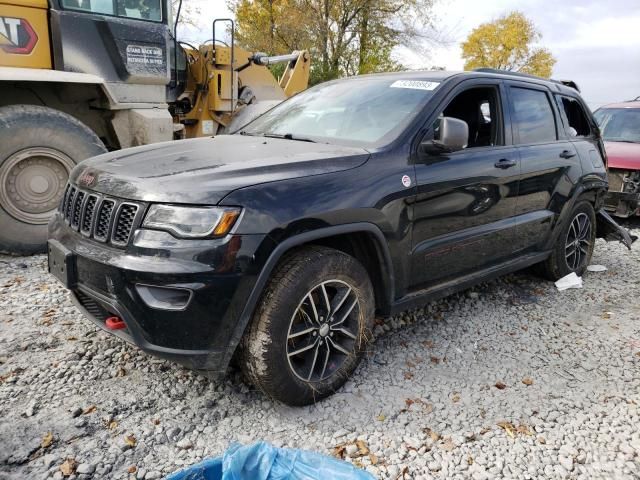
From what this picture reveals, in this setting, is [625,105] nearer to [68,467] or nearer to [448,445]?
[448,445]

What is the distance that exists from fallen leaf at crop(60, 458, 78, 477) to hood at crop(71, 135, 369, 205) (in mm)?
1218

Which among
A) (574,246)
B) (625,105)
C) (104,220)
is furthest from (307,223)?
(625,105)

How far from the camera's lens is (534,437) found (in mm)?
2717

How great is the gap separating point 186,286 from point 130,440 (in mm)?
824

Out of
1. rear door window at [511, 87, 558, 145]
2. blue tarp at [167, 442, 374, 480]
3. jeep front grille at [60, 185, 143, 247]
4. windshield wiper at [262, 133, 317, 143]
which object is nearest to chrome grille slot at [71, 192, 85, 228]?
jeep front grille at [60, 185, 143, 247]

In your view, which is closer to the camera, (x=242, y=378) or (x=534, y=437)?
(x=534, y=437)

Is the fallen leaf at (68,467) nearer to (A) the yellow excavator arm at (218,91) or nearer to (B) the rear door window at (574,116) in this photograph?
(B) the rear door window at (574,116)

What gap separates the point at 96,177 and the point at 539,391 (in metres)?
2.82

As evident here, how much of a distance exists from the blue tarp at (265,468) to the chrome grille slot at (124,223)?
3.57ft

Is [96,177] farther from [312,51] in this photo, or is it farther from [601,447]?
[312,51]

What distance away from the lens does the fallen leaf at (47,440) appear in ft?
8.03

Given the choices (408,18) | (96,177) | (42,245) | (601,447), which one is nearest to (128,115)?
(42,245)

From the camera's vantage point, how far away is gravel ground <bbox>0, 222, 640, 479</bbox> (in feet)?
8.12

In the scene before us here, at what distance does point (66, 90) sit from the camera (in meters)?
5.52
